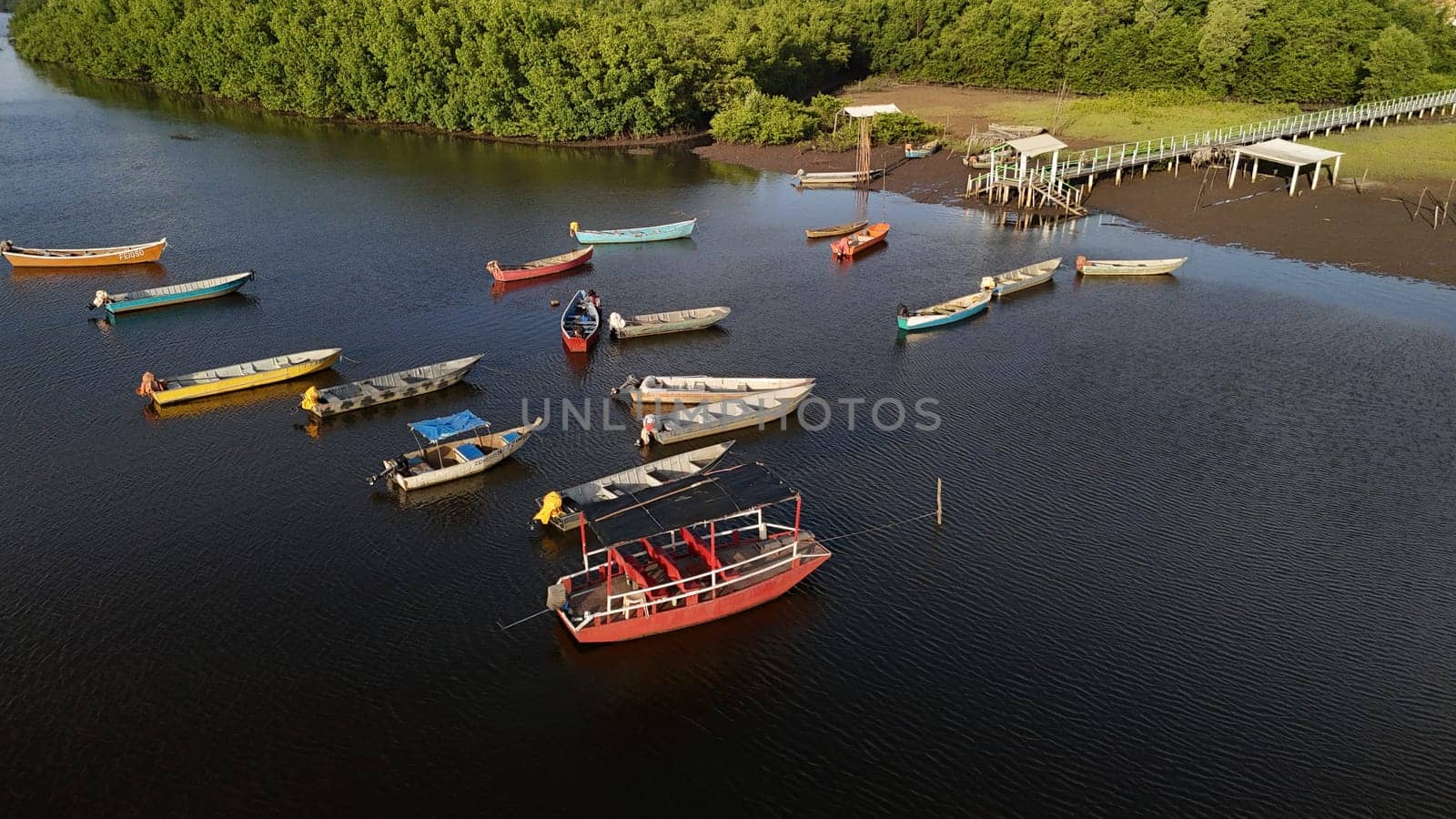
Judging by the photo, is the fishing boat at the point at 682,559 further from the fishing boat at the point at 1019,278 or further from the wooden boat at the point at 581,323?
the fishing boat at the point at 1019,278

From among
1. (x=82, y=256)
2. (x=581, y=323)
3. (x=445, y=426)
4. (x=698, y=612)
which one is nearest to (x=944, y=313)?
(x=581, y=323)

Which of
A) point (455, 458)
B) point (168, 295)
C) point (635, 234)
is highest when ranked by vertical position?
point (635, 234)

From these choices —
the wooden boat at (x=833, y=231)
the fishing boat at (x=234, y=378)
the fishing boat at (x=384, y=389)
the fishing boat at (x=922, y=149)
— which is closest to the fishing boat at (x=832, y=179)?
the fishing boat at (x=922, y=149)

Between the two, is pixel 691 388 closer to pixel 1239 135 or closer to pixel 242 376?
pixel 242 376

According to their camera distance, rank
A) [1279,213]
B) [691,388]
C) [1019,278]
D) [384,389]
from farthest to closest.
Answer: [1279,213], [1019,278], [691,388], [384,389]

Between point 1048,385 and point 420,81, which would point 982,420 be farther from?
point 420,81

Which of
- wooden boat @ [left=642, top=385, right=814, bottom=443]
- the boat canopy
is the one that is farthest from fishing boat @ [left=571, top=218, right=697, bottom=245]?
the boat canopy
